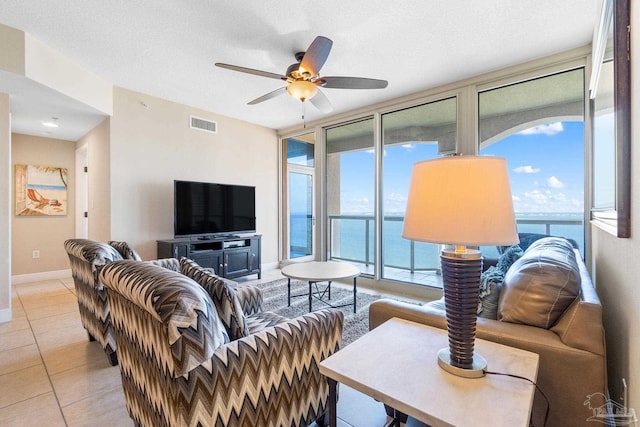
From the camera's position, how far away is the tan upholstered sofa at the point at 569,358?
103cm

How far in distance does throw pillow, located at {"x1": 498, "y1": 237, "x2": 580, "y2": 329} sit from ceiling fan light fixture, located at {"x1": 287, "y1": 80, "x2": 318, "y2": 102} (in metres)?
2.18

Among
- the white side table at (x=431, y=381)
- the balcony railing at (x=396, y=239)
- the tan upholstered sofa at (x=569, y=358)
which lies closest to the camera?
the white side table at (x=431, y=381)

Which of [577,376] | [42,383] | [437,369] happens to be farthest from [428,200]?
[42,383]

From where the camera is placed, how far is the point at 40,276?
4.61 m

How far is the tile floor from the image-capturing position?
162 centimetres

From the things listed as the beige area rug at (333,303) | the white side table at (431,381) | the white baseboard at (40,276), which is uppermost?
the white side table at (431,381)

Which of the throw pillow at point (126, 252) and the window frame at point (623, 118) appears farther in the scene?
the throw pillow at point (126, 252)

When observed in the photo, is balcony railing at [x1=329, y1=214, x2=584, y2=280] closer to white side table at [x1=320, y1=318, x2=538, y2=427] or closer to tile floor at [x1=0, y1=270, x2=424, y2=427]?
tile floor at [x1=0, y1=270, x2=424, y2=427]

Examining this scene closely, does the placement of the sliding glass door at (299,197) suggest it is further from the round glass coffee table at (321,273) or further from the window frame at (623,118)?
the window frame at (623,118)

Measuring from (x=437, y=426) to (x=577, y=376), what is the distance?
0.68 metres

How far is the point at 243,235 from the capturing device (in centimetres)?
469

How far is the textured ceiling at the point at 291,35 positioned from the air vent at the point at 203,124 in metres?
0.88

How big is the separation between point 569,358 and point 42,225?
6.53 metres

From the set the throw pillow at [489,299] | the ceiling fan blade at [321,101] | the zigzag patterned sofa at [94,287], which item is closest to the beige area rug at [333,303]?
the throw pillow at [489,299]
